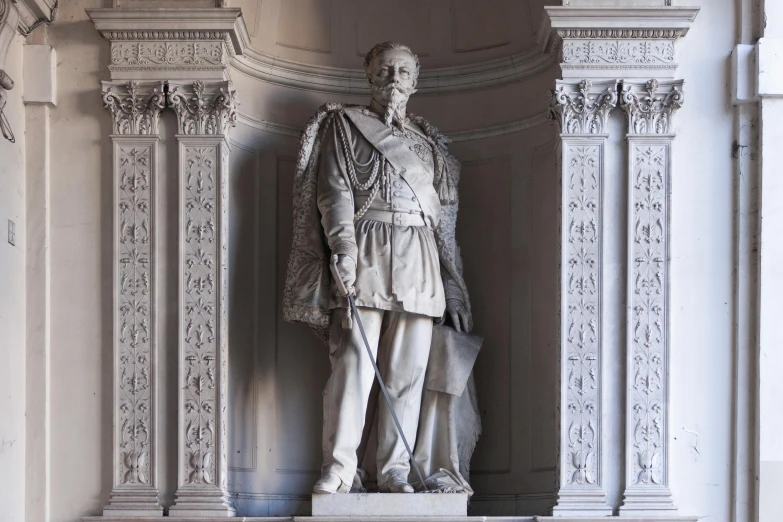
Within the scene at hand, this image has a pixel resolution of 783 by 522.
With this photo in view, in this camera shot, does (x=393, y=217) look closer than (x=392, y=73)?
Yes

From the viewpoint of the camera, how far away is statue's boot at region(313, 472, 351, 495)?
32.2ft

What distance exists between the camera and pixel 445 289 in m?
10.5

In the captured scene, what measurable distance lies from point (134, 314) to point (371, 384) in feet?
4.97

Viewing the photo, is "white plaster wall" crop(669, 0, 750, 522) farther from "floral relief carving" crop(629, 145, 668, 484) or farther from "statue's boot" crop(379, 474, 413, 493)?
"statue's boot" crop(379, 474, 413, 493)

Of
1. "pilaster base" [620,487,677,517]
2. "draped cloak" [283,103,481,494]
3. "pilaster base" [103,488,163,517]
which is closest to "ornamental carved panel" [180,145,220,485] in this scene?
"pilaster base" [103,488,163,517]

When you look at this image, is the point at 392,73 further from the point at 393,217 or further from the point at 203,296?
the point at 203,296

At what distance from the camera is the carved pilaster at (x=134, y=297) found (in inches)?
393

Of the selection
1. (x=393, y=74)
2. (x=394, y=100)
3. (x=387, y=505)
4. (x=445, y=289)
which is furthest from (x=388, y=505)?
(x=393, y=74)

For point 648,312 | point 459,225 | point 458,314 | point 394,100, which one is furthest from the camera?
point 459,225

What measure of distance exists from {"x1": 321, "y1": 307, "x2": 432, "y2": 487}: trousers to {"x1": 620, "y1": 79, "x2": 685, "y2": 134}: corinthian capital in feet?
5.86

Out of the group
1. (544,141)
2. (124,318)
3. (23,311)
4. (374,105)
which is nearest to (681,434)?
(544,141)

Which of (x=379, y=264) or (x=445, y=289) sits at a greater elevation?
(x=379, y=264)

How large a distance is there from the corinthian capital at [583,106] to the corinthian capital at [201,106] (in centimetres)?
206

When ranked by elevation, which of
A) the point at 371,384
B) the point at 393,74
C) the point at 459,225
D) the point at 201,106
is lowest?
the point at 371,384
